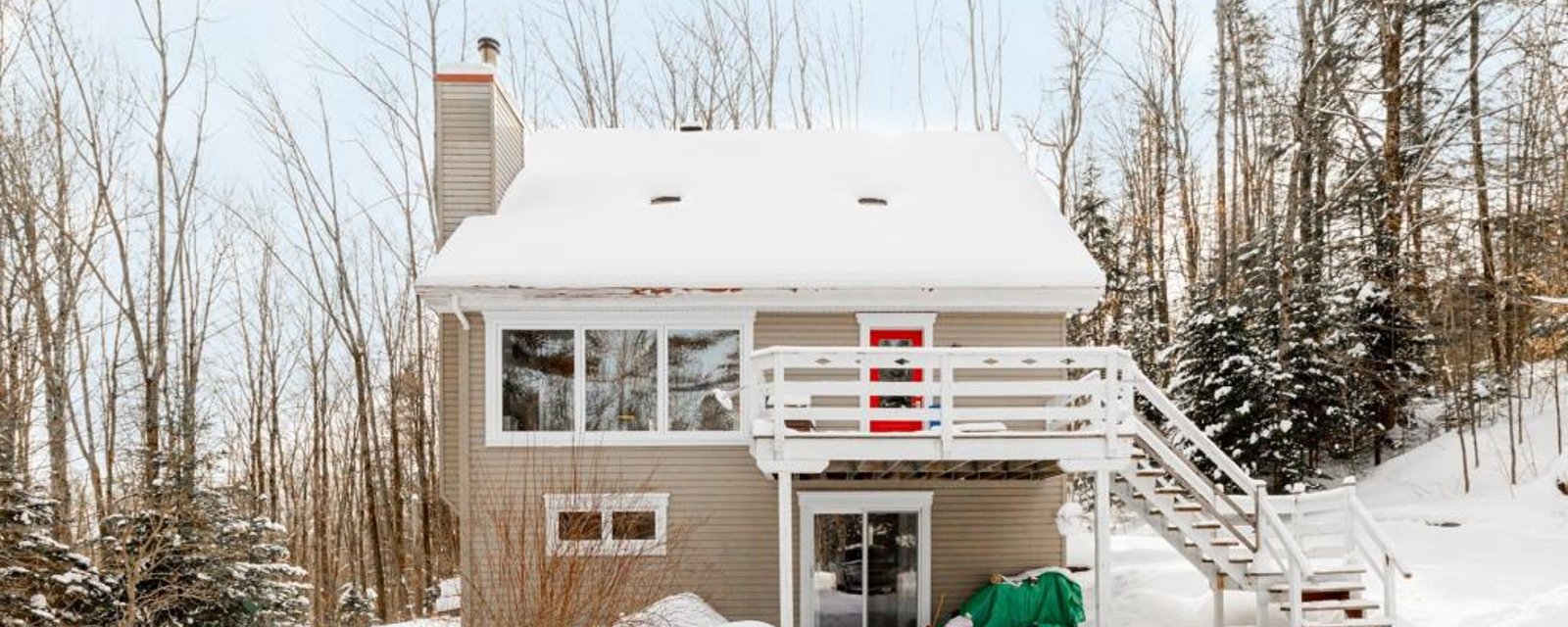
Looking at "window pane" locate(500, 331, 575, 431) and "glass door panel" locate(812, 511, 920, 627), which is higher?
"window pane" locate(500, 331, 575, 431)

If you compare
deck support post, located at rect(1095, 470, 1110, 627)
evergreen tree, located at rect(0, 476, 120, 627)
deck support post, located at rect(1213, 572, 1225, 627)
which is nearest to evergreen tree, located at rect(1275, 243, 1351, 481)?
deck support post, located at rect(1213, 572, 1225, 627)

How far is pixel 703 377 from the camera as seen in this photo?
12.8m

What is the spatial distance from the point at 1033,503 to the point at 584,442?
5.36 metres

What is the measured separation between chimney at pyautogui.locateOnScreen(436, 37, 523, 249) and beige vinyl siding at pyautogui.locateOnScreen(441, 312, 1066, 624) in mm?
1734

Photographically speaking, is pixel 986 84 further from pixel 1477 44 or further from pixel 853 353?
pixel 853 353

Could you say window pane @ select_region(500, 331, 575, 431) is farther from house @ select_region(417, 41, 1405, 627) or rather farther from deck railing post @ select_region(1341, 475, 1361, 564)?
deck railing post @ select_region(1341, 475, 1361, 564)

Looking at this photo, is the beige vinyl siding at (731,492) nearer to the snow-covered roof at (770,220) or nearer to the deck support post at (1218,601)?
the snow-covered roof at (770,220)

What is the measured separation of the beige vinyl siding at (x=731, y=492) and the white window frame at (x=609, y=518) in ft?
0.47

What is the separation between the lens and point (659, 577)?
40.5ft

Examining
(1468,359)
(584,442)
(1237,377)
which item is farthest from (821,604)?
(1468,359)

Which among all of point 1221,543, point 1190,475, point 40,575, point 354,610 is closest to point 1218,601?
point 1221,543

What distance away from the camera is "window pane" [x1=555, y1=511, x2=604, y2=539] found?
11.0 meters

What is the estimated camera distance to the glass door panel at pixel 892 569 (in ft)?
42.1

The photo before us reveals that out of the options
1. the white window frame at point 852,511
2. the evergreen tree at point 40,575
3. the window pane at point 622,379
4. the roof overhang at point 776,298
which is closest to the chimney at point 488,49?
the roof overhang at point 776,298
